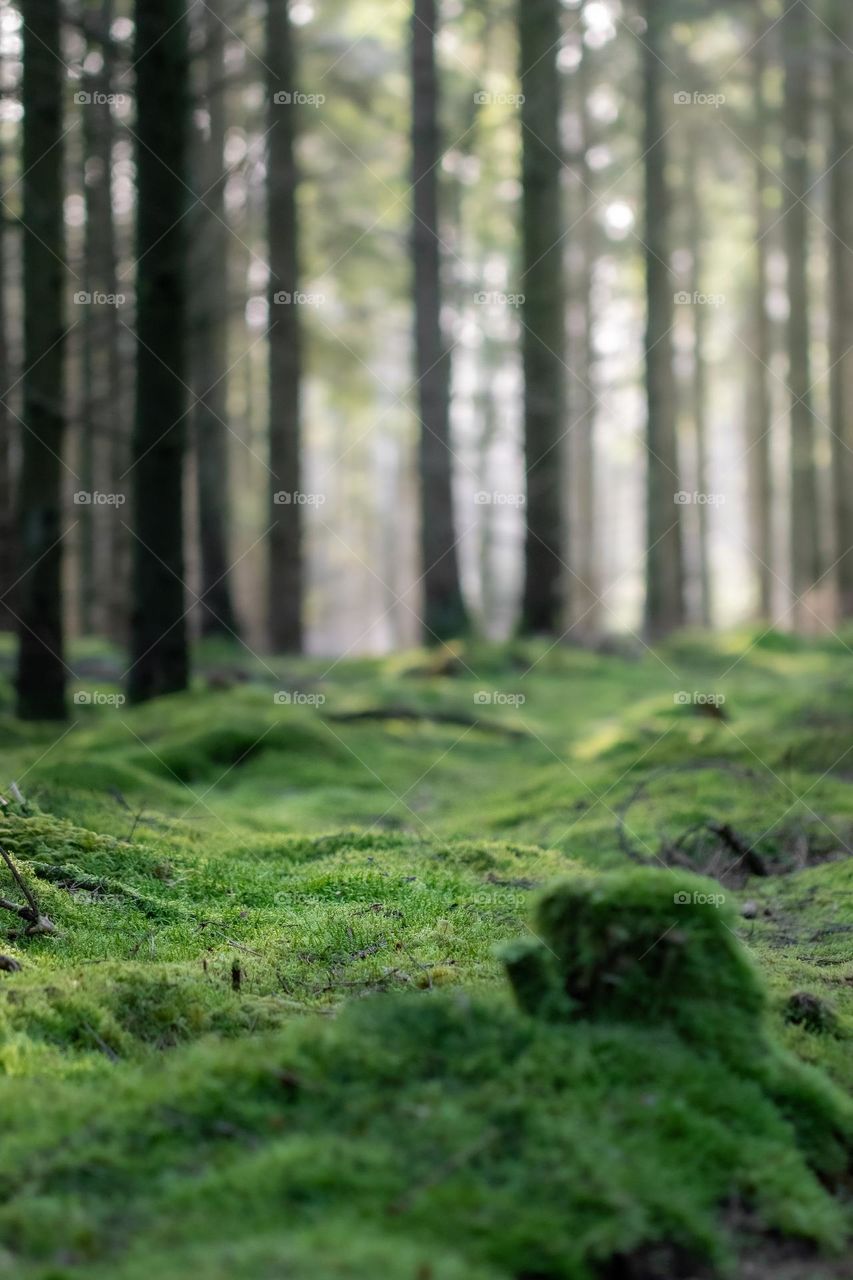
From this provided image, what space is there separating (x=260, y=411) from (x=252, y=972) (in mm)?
25157

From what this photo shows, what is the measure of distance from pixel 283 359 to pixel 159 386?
5.93 m

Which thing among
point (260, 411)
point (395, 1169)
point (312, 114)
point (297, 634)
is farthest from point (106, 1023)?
point (260, 411)

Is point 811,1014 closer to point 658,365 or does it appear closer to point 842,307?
point 658,365

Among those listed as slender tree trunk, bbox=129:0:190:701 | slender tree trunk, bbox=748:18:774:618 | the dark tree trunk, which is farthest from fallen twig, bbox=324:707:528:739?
slender tree trunk, bbox=748:18:774:618

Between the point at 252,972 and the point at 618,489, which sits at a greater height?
the point at 618,489

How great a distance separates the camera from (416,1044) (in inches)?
112

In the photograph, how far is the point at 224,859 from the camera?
5.30 meters

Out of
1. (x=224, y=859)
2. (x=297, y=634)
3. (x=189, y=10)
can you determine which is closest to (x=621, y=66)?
(x=297, y=634)

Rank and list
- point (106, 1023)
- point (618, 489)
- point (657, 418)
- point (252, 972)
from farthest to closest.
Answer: point (618, 489) < point (657, 418) < point (252, 972) < point (106, 1023)

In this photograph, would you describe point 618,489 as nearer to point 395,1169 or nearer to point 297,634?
point 297,634

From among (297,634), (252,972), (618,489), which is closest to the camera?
(252,972)

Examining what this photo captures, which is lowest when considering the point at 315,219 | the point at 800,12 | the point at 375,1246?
the point at 375,1246

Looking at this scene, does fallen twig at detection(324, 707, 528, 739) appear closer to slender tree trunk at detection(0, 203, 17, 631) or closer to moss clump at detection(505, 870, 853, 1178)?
slender tree trunk at detection(0, 203, 17, 631)

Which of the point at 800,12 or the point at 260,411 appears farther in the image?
the point at 260,411
